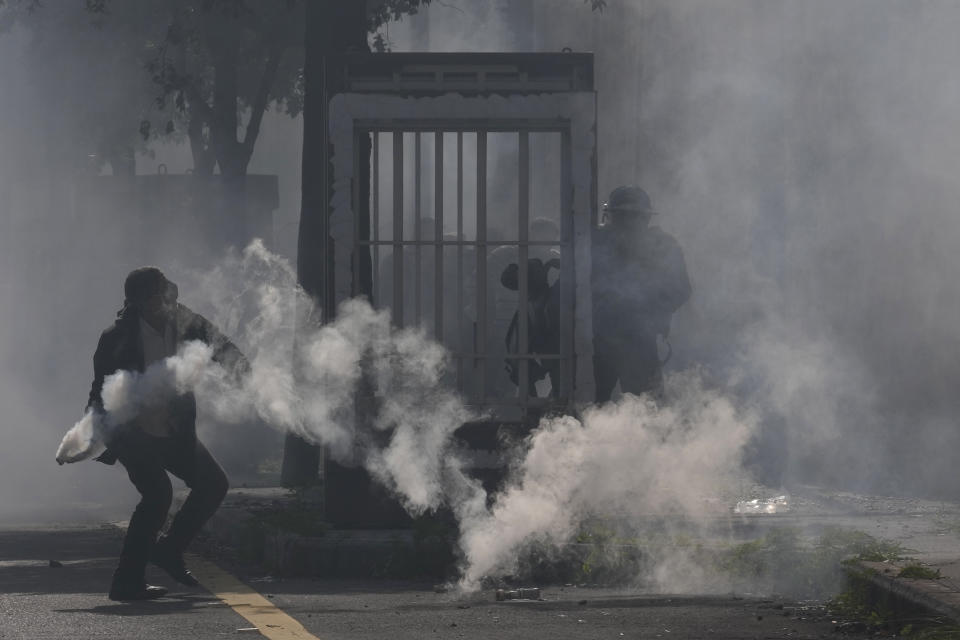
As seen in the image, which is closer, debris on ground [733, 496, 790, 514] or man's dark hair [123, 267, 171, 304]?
man's dark hair [123, 267, 171, 304]

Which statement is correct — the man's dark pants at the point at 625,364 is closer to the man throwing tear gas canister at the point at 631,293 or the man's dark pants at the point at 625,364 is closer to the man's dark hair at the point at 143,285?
the man throwing tear gas canister at the point at 631,293

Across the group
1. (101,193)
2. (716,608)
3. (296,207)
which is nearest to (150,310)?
(716,608)

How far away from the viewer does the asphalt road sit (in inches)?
297

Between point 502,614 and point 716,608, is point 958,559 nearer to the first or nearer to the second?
point 716,608

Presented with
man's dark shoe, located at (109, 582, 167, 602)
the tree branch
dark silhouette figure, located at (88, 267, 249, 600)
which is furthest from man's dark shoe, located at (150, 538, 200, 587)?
the tree branch

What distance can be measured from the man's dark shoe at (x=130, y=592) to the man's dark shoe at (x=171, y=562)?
381 millimetres

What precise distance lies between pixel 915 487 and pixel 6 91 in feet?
109

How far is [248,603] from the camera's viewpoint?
8.60 metres

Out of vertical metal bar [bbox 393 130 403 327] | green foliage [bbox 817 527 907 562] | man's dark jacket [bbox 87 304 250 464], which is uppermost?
vertical metal bar [bbox 393 130 403 327]

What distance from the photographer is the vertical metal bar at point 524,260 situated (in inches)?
398

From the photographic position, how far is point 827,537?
871 cm

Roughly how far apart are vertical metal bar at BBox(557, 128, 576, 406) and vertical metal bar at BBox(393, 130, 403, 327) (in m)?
0.79

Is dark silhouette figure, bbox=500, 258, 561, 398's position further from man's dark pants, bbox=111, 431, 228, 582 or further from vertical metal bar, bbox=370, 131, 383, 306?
man's dark pants, bbox=111, 431, 228, 582

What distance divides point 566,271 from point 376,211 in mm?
975
